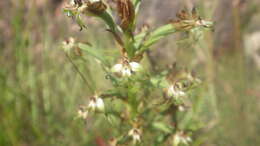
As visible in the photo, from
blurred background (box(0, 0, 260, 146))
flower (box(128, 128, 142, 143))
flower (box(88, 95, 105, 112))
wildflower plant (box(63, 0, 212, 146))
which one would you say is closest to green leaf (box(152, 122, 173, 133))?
wildflower plant (box(63, 0, 212, 146))

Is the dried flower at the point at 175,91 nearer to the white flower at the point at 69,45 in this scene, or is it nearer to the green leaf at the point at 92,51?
the green leaf at the point at 92,51

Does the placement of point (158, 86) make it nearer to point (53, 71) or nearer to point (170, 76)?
point (170, 76)

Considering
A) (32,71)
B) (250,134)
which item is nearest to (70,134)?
(32,71)

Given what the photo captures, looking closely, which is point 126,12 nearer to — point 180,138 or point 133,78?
point 133,78

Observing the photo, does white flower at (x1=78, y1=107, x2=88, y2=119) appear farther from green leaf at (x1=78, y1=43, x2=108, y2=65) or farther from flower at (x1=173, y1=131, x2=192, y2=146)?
flower at (x1=173, y1=131, x2=192, y2=146)

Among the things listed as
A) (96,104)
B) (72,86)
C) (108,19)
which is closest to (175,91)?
(96,104)
